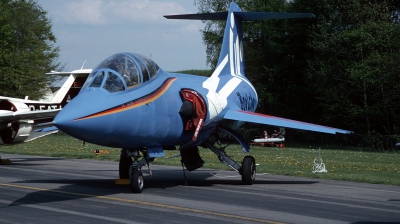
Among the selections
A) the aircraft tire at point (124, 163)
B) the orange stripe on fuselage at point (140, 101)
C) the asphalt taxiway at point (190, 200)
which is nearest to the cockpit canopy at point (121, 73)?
the orange stripe on fuselage at point (140, 101)

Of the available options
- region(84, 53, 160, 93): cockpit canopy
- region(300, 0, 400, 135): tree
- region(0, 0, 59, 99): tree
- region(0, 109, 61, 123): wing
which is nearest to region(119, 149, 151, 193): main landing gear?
region(84, 53, 160, 93): cockpit canopy

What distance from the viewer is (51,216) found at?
1211 cm

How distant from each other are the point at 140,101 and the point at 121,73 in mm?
694

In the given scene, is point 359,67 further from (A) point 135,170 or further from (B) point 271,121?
(A) point 135,170

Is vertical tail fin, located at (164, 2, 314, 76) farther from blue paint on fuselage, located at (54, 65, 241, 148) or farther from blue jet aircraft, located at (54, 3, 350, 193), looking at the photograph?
blue paint on fuselage, located at (54, 65, 241, 148)

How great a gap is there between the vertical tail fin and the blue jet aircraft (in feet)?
6.67

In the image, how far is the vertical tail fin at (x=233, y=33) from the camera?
22.8 metres

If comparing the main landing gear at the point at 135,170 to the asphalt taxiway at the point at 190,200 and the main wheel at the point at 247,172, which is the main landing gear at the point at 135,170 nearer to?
the asphalt taxiway at the point at 190,200

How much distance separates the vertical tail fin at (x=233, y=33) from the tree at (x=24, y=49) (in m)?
54.3

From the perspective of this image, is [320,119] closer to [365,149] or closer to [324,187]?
[365,149]

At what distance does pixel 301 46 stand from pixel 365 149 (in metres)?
20.3

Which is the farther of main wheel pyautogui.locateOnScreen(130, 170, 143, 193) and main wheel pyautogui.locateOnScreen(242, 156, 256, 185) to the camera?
main wheel pyautogui.locateOnScreen(242, 156, 256, 185)

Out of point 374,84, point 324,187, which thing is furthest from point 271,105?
point 324,187

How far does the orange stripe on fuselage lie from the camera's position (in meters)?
13.5
